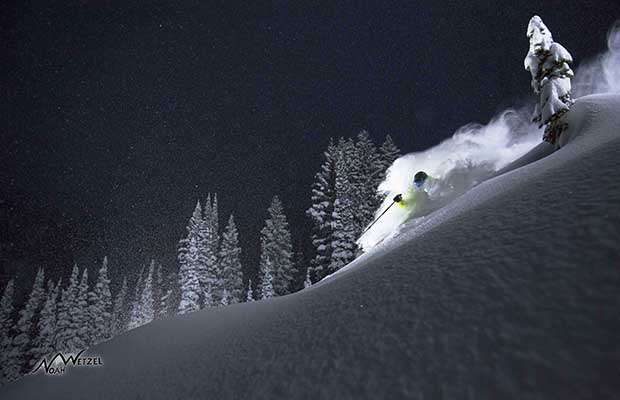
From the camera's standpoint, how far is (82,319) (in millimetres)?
40875

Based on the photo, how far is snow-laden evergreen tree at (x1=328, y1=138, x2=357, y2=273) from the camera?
76.8ft

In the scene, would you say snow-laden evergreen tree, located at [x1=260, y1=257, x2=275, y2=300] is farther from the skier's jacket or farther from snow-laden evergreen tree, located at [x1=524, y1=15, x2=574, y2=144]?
snow-laden evergreen tree, located at [x1=524, y1=15, x2=574, y2=144]

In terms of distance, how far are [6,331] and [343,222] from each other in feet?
170

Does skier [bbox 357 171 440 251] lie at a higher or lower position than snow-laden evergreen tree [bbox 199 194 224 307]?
lower

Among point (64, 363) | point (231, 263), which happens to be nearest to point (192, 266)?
point (231, 263)

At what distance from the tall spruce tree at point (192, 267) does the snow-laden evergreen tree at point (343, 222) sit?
17.5 metres

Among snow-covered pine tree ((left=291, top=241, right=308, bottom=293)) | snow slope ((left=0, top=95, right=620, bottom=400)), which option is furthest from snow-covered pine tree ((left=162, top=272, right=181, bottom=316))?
snow slope ((left=0, top=95, right=620, bottom=400))

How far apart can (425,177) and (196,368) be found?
2447cm

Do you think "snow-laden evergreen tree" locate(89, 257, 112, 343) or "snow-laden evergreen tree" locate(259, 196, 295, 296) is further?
"snow-laden evergreen tree" locate(89, 257, 112, 343)

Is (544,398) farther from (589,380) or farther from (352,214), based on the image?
(352,214)

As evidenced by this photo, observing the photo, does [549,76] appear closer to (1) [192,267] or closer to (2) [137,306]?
(1) [192,267]

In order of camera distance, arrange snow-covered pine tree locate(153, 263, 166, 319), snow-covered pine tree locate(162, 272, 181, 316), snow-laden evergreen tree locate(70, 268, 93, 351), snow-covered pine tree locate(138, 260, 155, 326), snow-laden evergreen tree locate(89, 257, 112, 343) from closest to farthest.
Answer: snow-laden evergreen tree locate(70, 268, 93, 351)
snow-covered pine tree locate(162, 272, 181, 316)
snow-laden evergreen tree locate(89, 257, 112, 343)
snow-covered pine tree locate(138, 260, 155, 326)
snow-covered pine tree locate(153, 263, 166, 319)

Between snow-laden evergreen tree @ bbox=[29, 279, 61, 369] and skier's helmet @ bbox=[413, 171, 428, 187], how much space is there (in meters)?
49.3

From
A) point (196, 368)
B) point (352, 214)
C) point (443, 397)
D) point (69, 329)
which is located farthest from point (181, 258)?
point (443, 397)
